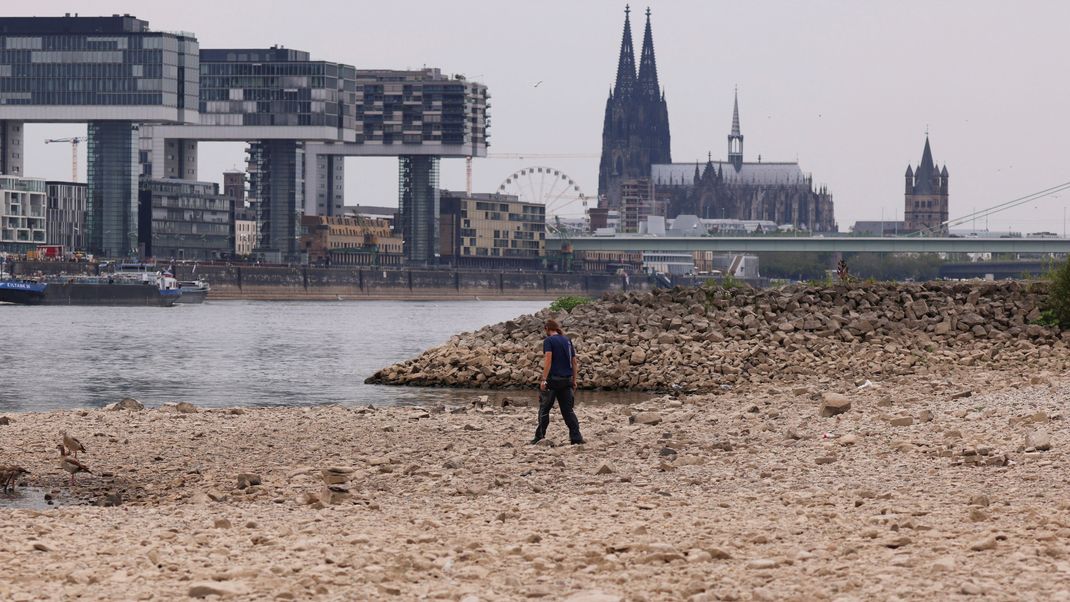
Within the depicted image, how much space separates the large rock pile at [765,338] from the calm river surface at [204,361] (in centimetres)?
292

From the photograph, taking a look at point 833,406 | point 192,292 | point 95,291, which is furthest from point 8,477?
point 192,292

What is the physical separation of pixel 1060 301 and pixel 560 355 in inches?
962

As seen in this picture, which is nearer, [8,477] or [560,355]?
[8,477]

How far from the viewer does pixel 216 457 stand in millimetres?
23625

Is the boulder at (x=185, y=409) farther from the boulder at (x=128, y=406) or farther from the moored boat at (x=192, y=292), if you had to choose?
the moored boat at (x=192, y=292)

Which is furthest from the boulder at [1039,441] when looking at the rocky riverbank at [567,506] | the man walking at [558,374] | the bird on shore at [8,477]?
the bird on shore at [8,477]

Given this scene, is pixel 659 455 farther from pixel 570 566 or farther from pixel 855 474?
pixel 570 566

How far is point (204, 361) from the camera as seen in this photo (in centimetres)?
5919

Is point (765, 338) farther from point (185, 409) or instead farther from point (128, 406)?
point (128, 406)

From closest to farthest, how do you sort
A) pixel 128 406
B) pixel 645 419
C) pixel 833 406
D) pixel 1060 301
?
pixel 833 406 → pixel 645 419 → pixel 128 406 → pixel 1060 301

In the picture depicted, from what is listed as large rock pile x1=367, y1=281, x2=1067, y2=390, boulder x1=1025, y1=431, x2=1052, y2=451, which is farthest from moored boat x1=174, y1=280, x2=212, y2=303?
boulder x1=1025, y1=431, x2=1052, y2=451

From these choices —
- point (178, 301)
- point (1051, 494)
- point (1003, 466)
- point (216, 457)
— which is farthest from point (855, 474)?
point (178, 301)

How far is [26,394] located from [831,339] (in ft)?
65.8

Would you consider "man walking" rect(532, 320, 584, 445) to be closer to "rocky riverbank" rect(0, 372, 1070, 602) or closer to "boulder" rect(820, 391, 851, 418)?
"rocky riverbank" rect(0, 372, 1070, 602)
